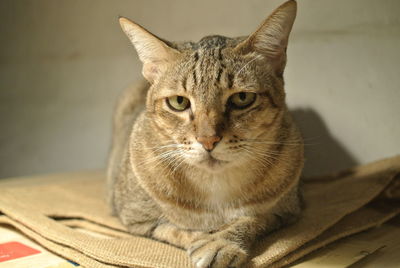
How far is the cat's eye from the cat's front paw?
0.58 metres

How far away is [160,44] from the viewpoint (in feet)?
6.71

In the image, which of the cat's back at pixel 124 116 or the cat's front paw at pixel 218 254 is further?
the cat's back at pixel 124 116

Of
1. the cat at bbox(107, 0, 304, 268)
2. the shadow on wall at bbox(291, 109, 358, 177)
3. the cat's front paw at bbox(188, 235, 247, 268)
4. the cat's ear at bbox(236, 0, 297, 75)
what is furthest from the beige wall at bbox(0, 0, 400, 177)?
the cat's front paw at bbox(188, 235, 247, 268)

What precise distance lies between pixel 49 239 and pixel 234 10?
1.88 metres

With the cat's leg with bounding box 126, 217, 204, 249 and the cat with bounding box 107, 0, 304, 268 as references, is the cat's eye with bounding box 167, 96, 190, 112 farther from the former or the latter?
the cat's leg with bounding box 126, 217, 204, 249

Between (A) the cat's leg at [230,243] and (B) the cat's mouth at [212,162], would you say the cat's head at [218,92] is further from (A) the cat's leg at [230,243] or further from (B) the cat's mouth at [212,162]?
(A) the cat's leg at [230,243]

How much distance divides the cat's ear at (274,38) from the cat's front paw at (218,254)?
0.81 m

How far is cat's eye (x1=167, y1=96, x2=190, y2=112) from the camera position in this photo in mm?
1942

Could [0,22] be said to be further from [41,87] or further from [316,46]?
[316,46]

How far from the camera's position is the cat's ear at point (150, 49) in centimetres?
203

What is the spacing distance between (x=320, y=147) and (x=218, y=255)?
4.69ft

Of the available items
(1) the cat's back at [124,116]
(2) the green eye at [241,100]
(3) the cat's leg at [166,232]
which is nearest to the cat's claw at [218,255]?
(3) the cat's leg at [166,232]

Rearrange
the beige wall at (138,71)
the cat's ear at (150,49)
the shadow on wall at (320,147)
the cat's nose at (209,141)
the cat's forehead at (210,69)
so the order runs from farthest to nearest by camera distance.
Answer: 1. the shadow on wall at (320,147)
2. the beige wall at (138,71)
3. the cat's ear at (150,49)
4. the cat's forehead at (210,69)
5. the cat's nose at (209,141)

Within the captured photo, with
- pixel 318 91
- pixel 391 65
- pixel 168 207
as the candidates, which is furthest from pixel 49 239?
pixel 391 65
